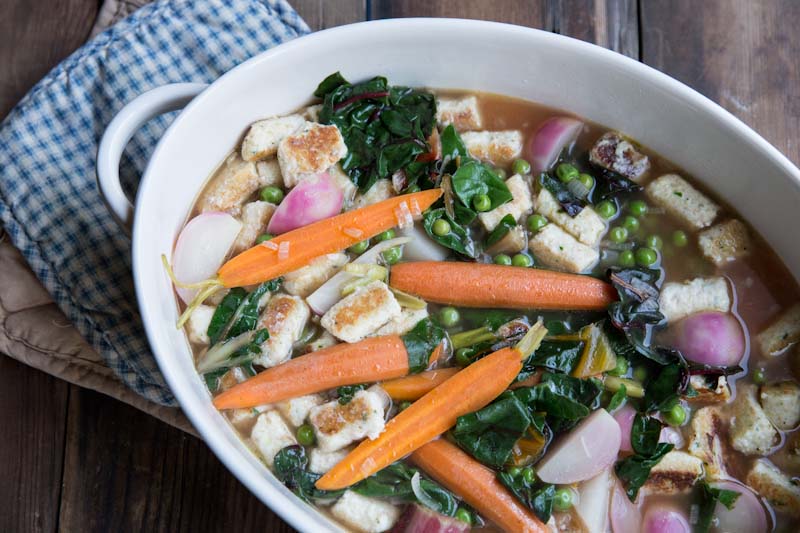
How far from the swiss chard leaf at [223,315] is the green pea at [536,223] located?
110 cm

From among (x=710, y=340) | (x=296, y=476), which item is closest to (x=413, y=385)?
(x=296, y=476)

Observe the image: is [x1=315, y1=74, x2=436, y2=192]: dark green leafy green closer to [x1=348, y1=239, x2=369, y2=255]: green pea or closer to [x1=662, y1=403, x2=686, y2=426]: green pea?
[x1=348, y1=239, x2=369, y2=255]: green pea

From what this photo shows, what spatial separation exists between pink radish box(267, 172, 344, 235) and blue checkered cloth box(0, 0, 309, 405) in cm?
70

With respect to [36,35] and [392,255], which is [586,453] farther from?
[36,35]

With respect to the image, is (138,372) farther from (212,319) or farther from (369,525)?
(369,525)

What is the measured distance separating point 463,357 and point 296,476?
0.72 metres

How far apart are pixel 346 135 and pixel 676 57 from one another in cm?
159

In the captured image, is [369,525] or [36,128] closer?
[369,525]

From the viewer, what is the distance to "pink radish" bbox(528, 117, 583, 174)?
302 cm

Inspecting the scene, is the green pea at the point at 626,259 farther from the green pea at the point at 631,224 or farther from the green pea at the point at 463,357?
the green pea at the point at 463,357

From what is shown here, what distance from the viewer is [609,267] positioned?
2.93 metres

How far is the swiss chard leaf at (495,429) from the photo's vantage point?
106 inches

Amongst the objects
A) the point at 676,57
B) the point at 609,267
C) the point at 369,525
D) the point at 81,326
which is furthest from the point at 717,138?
the point at 81,326

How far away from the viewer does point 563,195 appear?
2.99 meters
